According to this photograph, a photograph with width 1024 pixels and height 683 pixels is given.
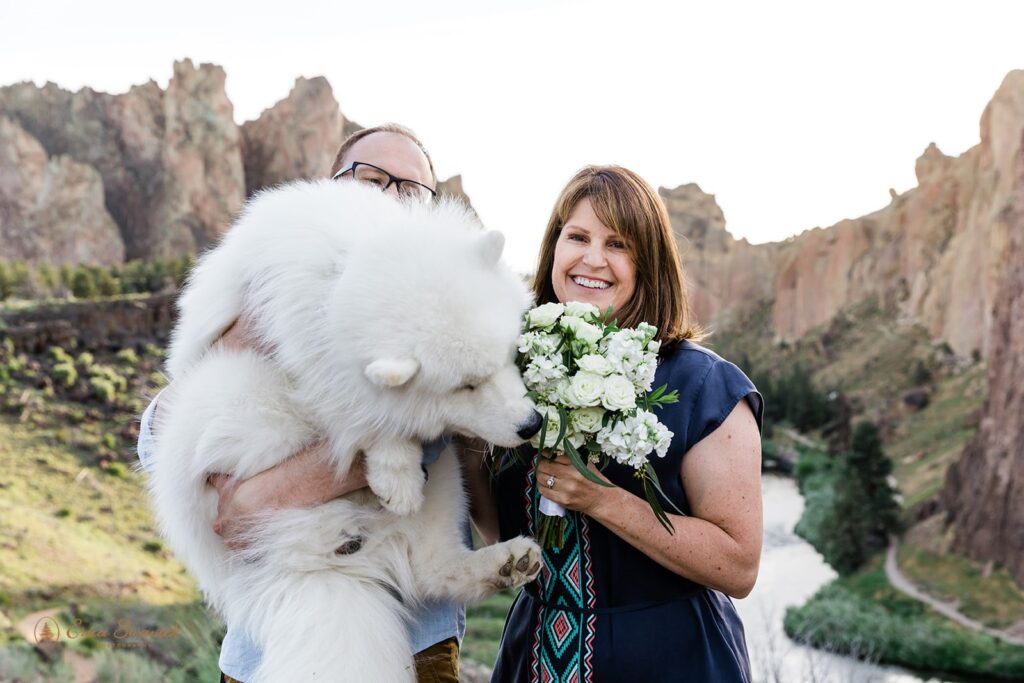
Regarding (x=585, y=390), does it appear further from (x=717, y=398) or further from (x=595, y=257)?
(x=595, y=257)

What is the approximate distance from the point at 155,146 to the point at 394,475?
40161 mm

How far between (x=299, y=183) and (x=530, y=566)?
1.54 meters

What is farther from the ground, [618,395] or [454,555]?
[618,395]

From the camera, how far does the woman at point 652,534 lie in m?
2.18

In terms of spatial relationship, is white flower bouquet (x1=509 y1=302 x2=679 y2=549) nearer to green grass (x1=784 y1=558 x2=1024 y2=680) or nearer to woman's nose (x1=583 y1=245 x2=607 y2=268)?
woman's nose (x1=583 y1=245 x2=607 y2=268)

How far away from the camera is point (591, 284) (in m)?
2.57

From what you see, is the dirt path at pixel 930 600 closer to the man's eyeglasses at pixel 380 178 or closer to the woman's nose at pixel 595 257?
the woman's nose at pixel 595 257

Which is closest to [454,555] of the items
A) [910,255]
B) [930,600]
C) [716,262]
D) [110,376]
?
[930,600]

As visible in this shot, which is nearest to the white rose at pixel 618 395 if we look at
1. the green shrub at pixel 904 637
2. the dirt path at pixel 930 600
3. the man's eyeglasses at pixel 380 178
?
the man's eyeglasses at pixel 380 178

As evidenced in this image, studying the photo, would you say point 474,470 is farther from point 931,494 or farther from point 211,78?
point 211,78

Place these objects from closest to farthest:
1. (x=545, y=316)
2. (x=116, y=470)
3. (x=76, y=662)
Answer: (x=545, y=316) < (x=76, y=662) < (x=116, y=470)

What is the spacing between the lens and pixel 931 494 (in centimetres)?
2336

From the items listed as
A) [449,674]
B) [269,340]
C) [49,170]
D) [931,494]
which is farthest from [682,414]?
[49,170]

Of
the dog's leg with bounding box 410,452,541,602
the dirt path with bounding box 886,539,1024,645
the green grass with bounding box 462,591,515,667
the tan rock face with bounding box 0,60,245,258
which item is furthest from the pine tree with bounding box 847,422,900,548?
the tan rock face with bounding box 0,60,245,258
